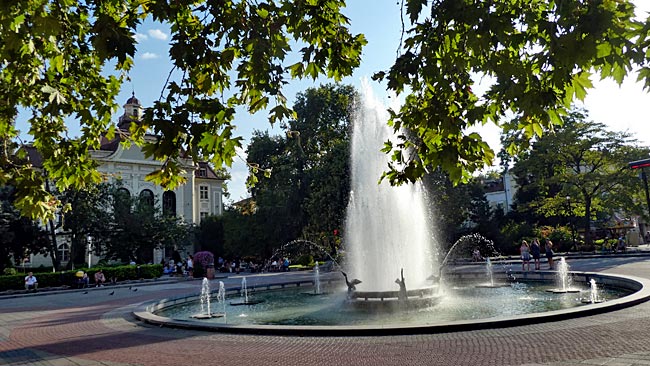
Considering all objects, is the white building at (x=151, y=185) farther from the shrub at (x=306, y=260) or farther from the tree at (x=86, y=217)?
the shrub at (x=306, y=260)

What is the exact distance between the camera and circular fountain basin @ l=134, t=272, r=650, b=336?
33.5 ft

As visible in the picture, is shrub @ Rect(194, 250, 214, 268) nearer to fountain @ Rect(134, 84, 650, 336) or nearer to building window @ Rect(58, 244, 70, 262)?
fountain @ Rect(134, 84, 650, 336)

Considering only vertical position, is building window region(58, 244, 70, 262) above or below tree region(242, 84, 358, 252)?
below

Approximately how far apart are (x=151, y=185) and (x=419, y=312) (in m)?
50.3

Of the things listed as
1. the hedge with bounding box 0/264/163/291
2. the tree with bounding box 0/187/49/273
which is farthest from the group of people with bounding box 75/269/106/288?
the tree with bounding box 0/187/49/273

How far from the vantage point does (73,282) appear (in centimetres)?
3247

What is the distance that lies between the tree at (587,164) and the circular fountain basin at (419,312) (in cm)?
2237

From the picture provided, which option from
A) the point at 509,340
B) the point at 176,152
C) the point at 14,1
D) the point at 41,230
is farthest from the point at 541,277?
the point at 41,230

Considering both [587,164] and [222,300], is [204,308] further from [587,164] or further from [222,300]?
[587,164]

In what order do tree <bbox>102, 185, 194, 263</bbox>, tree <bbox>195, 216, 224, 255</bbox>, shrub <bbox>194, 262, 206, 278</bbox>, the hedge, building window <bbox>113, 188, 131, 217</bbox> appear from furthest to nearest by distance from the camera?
tree <bbox>195, 216, 224, 255</bbox>, building window <bbox>113, 188, 131, 217</bbox>, tree <bbox>102, 185, 194, 263</bbox>, shrub <bbox>194, 262, 206, 278</bbox>, the hedge

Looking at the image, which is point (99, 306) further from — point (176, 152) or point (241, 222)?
point (241, 222)

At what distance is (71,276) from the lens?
33.1 m

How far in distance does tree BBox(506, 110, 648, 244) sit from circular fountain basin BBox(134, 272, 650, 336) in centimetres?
2237

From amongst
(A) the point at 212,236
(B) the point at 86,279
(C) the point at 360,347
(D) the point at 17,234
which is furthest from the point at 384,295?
(A) the point at 212,236
